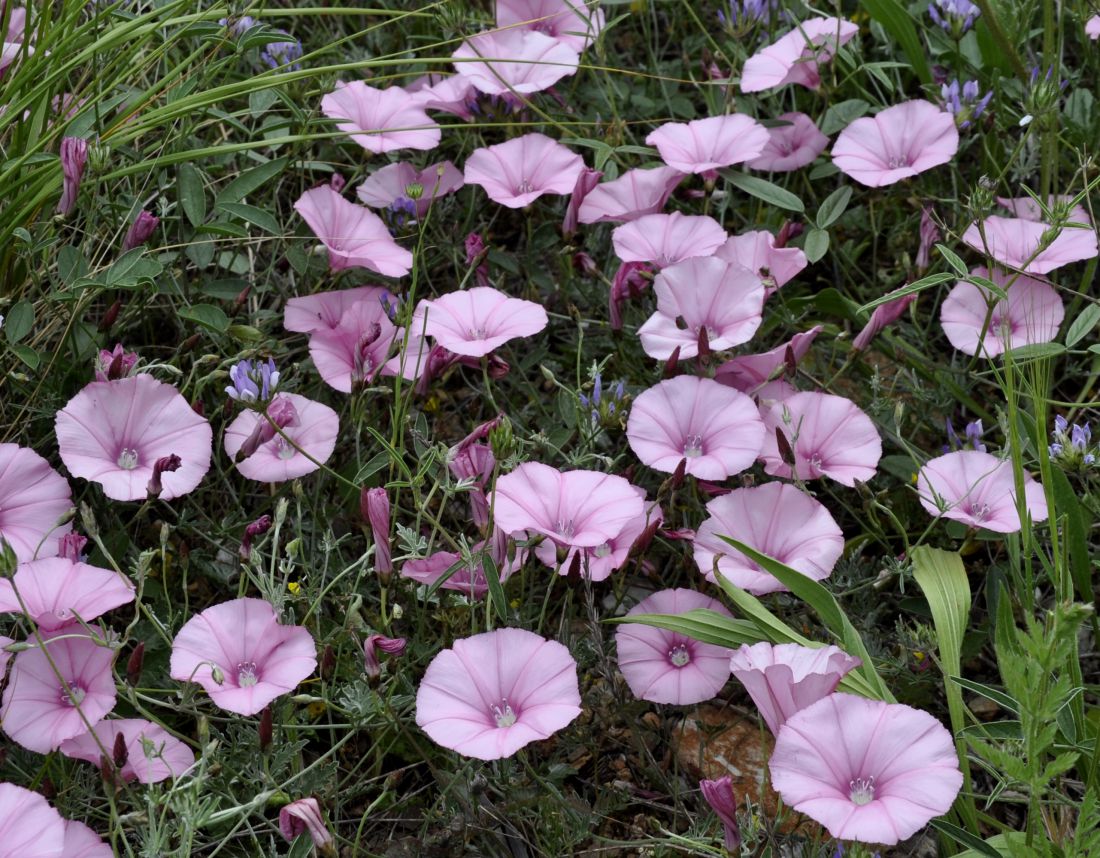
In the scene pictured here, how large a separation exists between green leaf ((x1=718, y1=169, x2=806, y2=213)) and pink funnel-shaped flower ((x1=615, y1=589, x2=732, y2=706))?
2.91 feet

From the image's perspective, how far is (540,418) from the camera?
238 centimetres

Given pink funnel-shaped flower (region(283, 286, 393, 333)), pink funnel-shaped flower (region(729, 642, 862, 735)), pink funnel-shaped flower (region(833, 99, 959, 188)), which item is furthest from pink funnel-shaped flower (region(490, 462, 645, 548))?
pink funnel-shaped flower (region(833, 99, 959, 188))

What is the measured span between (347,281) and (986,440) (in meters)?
1.29

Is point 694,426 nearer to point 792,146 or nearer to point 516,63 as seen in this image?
point 792,146

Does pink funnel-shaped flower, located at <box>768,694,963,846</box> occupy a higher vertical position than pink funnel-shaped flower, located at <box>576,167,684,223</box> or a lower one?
lower

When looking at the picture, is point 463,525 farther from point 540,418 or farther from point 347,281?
point 347,281

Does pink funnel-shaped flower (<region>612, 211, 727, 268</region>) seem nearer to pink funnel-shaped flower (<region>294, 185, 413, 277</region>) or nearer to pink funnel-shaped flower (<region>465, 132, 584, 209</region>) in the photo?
pink funnel-shaped flower (<region>465, 132, 584, 209</region>)

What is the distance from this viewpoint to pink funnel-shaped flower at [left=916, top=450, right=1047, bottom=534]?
1938 millimetres

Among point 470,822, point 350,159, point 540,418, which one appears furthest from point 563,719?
point 350,159

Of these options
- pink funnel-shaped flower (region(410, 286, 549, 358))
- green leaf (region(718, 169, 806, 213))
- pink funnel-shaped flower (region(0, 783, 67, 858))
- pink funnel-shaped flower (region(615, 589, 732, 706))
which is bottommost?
pink funnel-shaped flower (region(615, 589, 732, 706))

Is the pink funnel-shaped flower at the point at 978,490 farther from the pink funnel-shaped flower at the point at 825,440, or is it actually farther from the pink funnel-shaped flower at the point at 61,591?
the pink funnel-shaped flower at the point at 61,591

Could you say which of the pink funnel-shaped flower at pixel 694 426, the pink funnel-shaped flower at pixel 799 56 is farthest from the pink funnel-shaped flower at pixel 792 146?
the pink funnel-shaped flower at pixel 694 426

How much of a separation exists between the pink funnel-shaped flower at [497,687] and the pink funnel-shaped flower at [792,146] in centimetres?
130

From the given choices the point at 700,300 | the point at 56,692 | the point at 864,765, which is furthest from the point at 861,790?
the point at 56,692
